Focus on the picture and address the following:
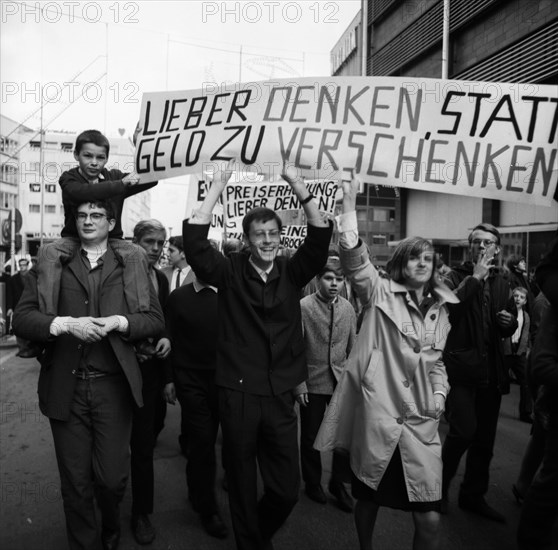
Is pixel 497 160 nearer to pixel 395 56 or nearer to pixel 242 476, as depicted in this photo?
pixel 242 476

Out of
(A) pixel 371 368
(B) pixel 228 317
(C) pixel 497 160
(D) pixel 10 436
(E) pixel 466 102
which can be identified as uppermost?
(E) pixel 466 102

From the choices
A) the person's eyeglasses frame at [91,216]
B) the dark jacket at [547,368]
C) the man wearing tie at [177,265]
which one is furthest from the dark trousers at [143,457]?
the dark jacket at [547,368]

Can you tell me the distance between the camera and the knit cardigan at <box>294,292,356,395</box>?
4535 millimetres

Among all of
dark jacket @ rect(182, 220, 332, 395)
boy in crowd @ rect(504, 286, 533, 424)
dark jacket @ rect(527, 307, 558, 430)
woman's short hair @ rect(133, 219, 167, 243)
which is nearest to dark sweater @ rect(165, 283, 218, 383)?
woman's short hair @ rect(133, 219, 167, 243)

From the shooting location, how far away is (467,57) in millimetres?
17203

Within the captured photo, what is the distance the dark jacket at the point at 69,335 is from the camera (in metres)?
3.03

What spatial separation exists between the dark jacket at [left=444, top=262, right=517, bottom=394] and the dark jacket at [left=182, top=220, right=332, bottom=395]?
1.11 metres

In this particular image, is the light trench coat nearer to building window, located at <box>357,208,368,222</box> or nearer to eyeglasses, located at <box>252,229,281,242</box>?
eyeglasses, located at <box>252,229,281,242</box>

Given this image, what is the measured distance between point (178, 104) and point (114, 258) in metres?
1.16

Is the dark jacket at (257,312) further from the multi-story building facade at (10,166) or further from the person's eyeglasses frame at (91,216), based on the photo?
the multi-story building facade at (10,166)

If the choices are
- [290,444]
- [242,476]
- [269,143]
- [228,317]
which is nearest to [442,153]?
[269,143]

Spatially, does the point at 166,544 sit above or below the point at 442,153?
below

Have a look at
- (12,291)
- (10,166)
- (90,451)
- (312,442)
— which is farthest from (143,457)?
(10,166)

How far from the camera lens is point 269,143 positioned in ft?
11.8
